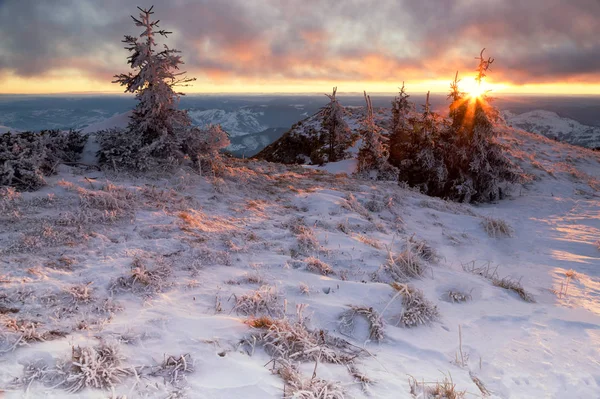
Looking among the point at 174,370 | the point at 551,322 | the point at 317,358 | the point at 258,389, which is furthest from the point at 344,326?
the point at 551,322

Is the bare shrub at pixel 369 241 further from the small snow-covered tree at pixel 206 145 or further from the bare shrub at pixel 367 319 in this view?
the small snow-covered tree at pixel 206 145

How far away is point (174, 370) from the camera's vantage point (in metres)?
2.72

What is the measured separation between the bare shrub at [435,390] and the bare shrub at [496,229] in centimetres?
774

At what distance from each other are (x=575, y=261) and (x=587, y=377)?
561cm

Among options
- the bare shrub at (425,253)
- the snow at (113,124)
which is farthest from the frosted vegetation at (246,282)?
the snow at (113,124)

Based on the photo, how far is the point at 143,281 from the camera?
14.2ft

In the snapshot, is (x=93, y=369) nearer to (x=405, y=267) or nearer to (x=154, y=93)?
(x=405, y=267)

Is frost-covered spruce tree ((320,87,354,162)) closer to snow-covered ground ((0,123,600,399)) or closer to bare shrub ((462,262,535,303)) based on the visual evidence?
snow-covered ground ((0,123,600,399))

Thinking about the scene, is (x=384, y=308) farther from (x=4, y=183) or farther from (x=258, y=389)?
(x=4, y=183)

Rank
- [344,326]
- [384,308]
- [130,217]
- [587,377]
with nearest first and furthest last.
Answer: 1. [587,377]
2. [344,326]
3. [384,308]
4. [130,217]

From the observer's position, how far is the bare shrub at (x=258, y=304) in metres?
4.03

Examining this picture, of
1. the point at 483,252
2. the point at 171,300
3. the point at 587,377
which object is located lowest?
the point at 483,252

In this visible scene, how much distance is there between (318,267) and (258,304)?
169 centimetres

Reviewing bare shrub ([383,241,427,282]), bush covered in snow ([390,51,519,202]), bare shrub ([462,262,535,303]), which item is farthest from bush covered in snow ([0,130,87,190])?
bush covered in snow ([390,51,519,202])
